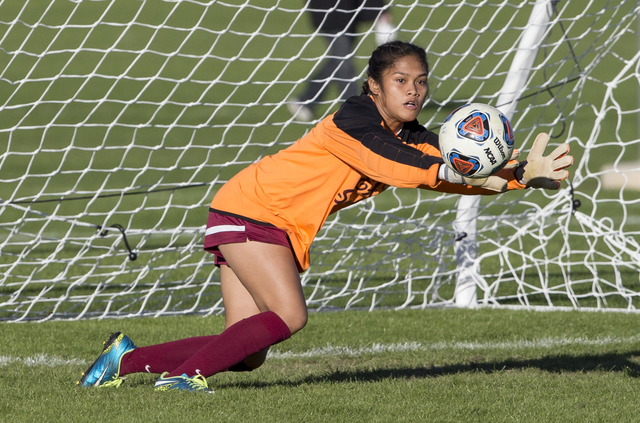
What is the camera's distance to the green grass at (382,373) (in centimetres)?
330

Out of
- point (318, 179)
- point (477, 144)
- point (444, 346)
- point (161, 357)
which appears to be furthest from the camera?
point (444, 346)

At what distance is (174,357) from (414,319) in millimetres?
2028

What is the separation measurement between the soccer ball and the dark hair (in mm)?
383

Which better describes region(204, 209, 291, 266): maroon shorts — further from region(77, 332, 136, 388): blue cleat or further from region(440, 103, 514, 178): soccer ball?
region(440, 103, 514, 178): soccer ball

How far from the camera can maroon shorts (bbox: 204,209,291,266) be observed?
347 cm

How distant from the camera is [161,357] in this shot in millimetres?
3686

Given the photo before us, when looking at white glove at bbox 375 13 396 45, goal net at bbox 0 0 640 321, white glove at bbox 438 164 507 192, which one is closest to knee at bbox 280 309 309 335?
white glove at bbox 438 164 507 192

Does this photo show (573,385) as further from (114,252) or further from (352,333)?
(114,252)

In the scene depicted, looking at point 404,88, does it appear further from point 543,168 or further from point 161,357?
point 161,357

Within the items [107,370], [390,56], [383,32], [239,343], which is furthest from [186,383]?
[383,32]

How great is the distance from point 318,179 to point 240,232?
38 cm

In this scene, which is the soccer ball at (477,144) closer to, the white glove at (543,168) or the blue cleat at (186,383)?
the white glove at (543,168)

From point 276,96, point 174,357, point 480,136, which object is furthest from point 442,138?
point 276,96

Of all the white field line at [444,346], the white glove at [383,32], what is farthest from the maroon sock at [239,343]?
the white glove at [383,32]
